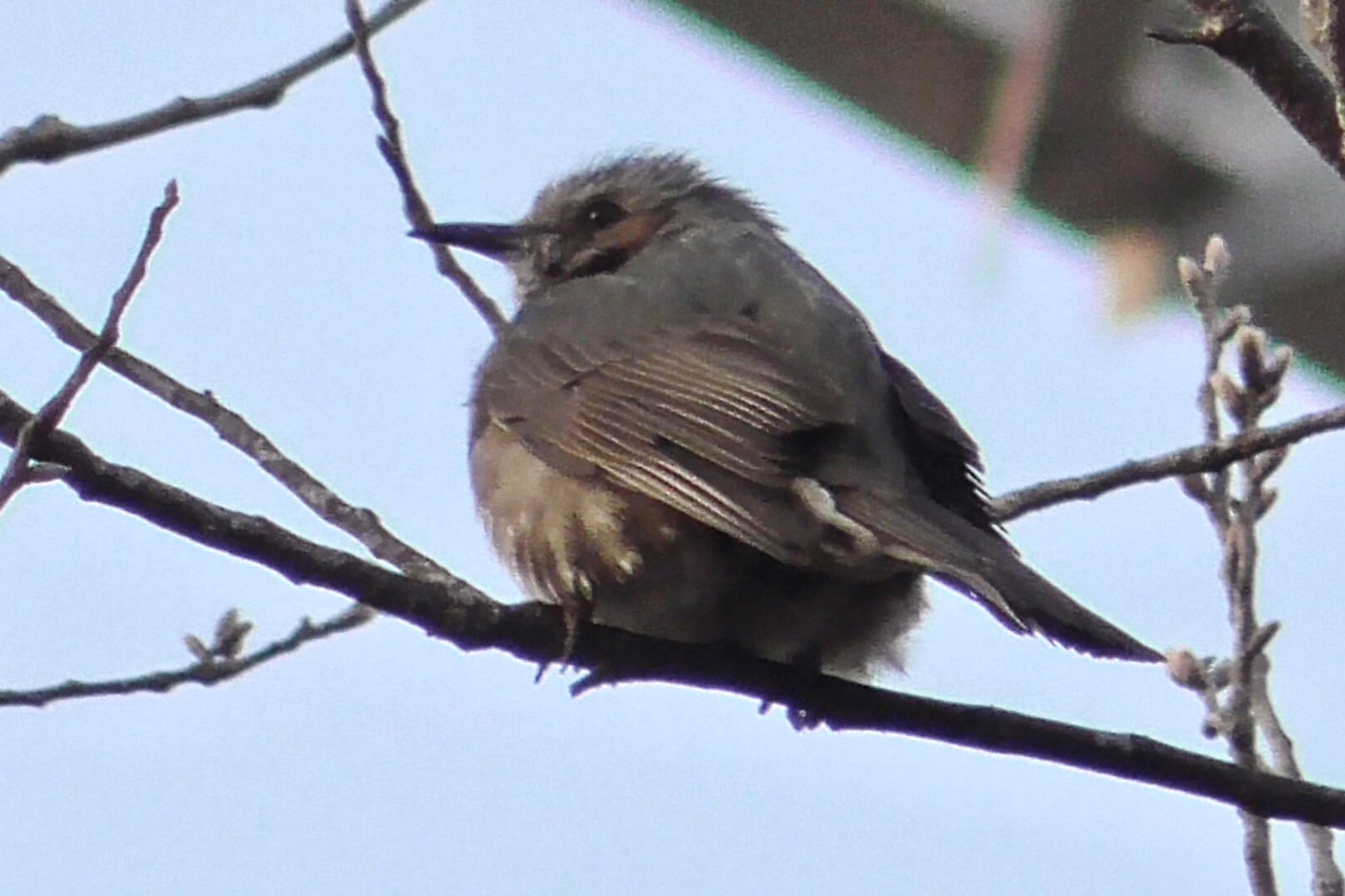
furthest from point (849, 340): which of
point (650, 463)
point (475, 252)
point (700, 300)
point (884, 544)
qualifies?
point (475, 252)

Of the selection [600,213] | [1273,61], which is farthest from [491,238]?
[1273,61]

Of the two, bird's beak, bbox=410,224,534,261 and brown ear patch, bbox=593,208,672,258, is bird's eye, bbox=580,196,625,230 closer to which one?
brown ear patch, bbox=593,208,672,258

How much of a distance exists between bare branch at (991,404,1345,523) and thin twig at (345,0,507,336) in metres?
1.06

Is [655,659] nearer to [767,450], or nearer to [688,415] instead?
[767,450]

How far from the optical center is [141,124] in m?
3.09

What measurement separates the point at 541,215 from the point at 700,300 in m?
1.05

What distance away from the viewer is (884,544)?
138 inches

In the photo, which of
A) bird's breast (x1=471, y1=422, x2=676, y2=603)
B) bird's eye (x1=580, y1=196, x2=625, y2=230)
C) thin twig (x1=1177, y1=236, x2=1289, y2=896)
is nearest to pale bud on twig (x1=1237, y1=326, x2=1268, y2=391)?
thin twig (x1=1177, y1=236, x2=1289, y2=896)

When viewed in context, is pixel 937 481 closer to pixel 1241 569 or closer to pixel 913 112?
pixel 1241 569

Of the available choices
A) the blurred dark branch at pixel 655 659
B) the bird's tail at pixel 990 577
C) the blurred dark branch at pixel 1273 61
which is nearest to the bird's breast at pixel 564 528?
the blurred dark branch at pixel 655 659

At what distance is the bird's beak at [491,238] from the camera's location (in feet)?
17.0

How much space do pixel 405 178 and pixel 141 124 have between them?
0.96 meters

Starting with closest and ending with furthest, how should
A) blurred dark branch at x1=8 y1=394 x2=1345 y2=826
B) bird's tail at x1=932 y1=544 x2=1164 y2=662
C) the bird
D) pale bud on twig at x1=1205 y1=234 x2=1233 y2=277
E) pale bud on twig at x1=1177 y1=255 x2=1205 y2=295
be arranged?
blurred dark branch at x1=8 y1=394 x2=1345 y2=826 < bird's tail at x1=932 y1=544 x2=1164 y2=662 < the bird < pale bud on twig at x1=1177 y1=255 x2=1205 y2=295 < pale bud on twig at x1=1205 y1=234 x2=1233 y2=277

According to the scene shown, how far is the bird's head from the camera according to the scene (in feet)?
17.0
